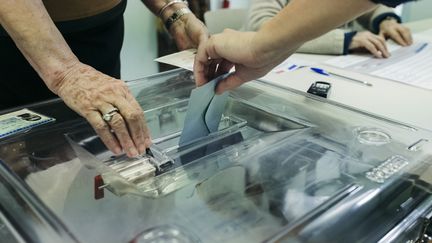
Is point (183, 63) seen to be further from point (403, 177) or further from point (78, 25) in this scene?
point (403, 177)

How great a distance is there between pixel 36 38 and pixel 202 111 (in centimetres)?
28

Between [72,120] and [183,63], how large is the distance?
0.43 metres

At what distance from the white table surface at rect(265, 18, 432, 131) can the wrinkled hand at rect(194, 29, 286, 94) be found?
32 centimetres

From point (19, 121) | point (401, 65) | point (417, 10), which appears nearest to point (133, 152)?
point (19, 121)

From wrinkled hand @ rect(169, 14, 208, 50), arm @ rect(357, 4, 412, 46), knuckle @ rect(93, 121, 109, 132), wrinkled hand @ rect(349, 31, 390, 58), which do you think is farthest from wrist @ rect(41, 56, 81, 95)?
arm @ rect(357, 4, 412, 46)

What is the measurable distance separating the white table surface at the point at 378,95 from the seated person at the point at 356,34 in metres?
0.12

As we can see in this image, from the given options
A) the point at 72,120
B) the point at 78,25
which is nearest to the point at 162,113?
the point at 72,120

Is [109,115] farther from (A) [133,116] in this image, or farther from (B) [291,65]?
(B) [291,65]

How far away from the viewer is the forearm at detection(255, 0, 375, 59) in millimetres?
533

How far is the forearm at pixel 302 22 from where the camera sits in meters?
0.53

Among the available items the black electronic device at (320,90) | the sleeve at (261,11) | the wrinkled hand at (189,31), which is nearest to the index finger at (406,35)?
the sleeve at (261,11)

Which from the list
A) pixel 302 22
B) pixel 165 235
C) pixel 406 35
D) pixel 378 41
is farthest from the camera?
pixel 406 35

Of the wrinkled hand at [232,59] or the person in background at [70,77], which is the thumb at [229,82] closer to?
the wrinkled hand at [232,59]

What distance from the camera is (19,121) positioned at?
73 cm
